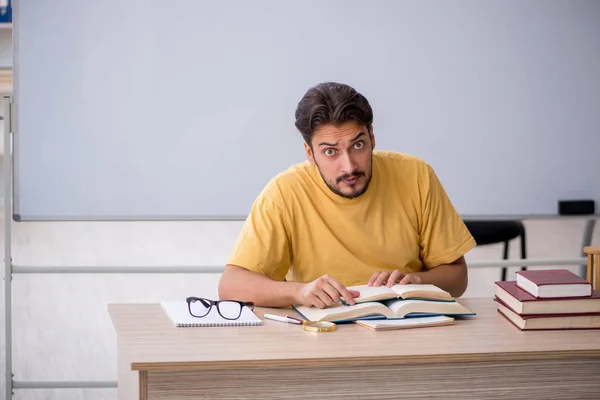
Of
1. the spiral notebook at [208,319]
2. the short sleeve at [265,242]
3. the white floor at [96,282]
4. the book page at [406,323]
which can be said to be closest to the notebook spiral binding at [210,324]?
the spiral notebook at [208,319]

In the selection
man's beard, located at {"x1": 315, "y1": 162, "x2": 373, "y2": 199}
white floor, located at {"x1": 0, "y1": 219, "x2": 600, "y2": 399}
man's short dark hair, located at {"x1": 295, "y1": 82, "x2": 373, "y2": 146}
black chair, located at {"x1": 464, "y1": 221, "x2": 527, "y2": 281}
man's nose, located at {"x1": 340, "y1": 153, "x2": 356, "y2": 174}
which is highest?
man's short dark hair, located at {"x1": 295, "y1": 82, "x2": 373, "y2": 146}

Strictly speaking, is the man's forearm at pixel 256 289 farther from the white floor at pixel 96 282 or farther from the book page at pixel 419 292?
the white floor at pixel 96 282

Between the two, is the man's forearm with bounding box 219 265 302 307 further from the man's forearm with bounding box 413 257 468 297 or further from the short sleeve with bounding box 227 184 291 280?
the man's forearm with bounding box 413 257 468 297

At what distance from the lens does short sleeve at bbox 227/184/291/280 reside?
2.15 meters

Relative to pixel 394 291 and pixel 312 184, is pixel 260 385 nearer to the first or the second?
pixel 394 291

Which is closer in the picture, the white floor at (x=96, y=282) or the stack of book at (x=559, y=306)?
the stack of book at (x=559, y=306)

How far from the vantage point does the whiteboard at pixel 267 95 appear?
2.98 m

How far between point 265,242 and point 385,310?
0.47m

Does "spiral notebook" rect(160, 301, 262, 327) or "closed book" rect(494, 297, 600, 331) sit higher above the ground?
"closed book" rect(494, 297, 600, 331)

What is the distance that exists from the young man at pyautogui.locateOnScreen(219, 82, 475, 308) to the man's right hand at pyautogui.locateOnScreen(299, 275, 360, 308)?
0.20 metres

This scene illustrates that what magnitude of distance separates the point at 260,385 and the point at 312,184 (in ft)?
2.83

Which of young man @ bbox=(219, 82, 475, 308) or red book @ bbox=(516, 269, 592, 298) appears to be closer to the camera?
red book @ bbox=(516, 269, 592, 298)

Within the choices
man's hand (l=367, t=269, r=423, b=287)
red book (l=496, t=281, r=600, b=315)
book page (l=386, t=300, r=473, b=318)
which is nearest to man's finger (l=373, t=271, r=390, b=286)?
man's hand (l=367, t=269, r=423, b=287)

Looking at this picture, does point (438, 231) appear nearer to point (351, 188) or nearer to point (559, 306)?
point (351, 188)
